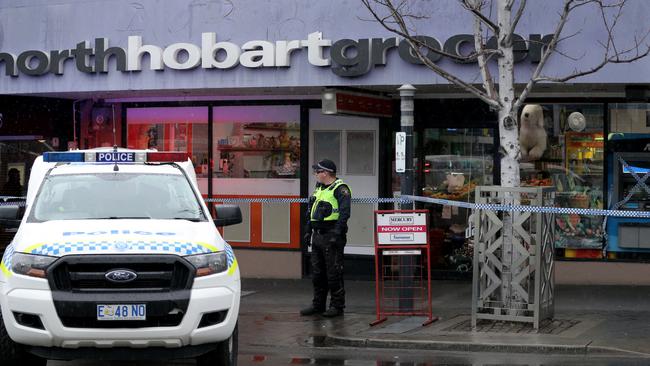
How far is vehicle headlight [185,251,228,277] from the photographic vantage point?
7.43m

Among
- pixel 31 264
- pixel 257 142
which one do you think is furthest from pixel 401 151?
pixel 31 264

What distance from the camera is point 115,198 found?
8.46 metres

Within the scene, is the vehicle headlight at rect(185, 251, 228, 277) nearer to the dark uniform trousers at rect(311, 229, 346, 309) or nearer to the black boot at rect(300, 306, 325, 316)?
the dark uniform trousers at rect(311, 229, 346, 309)

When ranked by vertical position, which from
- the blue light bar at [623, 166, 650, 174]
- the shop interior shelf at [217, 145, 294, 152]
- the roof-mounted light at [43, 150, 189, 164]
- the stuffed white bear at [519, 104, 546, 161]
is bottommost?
the blue light bar at [623, 166, 650, 174]

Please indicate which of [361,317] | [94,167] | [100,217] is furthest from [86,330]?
Result: [361,317]

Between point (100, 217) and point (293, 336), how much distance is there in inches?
126

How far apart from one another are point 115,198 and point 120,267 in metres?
1.33

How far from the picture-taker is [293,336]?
10555 millimetres

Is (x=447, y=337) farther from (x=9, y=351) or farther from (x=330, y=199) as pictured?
(x=9, y=351)

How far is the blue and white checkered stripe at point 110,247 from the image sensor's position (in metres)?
7.24

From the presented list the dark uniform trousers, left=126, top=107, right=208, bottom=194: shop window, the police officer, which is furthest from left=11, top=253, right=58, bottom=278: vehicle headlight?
left=126, top=107, right=208, bottom=194: shop window

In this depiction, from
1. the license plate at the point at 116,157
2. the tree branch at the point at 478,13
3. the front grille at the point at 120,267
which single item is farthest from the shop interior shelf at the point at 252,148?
the front grille at the point at 120,267

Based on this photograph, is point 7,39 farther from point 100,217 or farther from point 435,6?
point 100,217

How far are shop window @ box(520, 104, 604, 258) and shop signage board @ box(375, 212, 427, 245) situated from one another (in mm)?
3843
